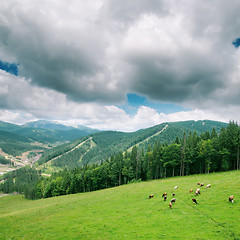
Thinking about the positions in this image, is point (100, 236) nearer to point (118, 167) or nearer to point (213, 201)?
point (213, 201)

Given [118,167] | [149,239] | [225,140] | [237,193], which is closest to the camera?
[149,239]

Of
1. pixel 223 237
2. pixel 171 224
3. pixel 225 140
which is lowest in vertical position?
pixel 171 224

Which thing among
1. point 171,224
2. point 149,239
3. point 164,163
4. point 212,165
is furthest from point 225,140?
point 149,239

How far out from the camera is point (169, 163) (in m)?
75.6

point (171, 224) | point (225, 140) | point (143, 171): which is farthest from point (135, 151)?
point (171, 224)

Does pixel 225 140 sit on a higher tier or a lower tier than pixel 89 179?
higher

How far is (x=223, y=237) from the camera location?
15.2 meters

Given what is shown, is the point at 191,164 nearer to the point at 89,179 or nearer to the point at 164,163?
the point at 164,163

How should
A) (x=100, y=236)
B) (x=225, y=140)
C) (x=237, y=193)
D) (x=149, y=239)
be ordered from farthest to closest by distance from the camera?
1. (x=225, y=140)
2. (x=237, y=193)
3. (x=100, y=236)
4. (x=149, y=239)

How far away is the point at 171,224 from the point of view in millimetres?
20172

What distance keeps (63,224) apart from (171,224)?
18312 mm

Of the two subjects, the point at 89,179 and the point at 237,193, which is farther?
the point at 89,179

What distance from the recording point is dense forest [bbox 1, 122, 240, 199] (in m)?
66.7

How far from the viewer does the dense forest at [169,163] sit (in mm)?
66688
